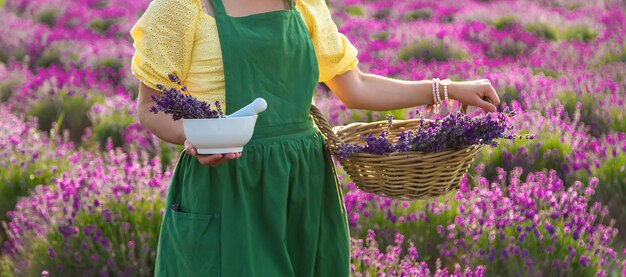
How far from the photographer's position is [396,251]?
409 centimetres

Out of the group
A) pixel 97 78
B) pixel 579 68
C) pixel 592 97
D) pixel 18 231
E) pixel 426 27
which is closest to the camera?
pixel 18 231

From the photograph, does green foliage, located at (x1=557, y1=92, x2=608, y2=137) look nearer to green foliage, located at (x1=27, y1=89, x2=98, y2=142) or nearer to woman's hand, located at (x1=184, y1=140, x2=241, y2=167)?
green foliage, located at (x1=27, y1=89, x2=98, y2=142)

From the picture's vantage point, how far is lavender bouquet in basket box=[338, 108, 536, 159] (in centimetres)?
252

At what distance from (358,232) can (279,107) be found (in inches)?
75.6

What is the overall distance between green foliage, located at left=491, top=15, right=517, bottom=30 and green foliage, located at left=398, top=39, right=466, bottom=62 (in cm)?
223

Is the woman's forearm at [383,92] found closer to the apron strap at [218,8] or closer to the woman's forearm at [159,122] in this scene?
the apron strap at [218,8]

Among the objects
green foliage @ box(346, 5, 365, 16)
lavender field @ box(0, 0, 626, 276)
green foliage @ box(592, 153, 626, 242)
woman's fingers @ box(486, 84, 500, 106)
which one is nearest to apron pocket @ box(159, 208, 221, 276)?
woman's fingers @ box(486, 84, 500, 106)

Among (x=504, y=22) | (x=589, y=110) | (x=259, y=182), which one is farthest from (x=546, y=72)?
(x=259, y=182)

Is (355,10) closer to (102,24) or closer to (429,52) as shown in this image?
(102,24)

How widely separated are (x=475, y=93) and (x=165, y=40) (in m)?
0.95

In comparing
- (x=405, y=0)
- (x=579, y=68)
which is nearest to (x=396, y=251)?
(x=579, y=68)

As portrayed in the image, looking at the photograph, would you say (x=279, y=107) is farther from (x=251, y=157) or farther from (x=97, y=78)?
(x=97, y=78)

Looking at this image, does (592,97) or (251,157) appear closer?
(251,157)

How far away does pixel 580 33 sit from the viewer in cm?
1101
